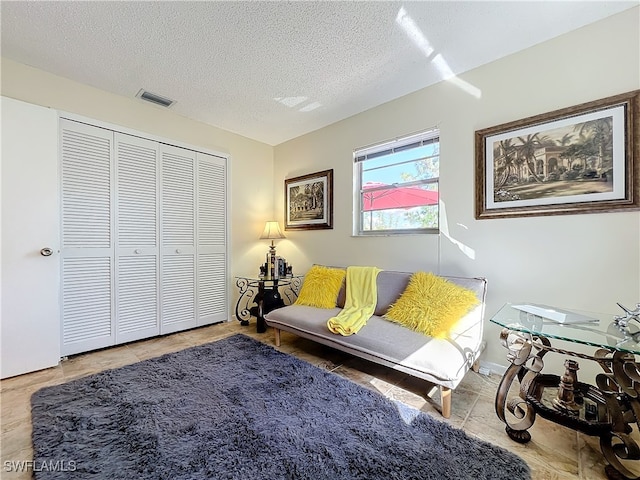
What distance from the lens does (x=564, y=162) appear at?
6.25 feet

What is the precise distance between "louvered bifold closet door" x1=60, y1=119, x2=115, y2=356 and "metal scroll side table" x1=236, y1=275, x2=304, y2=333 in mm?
1424

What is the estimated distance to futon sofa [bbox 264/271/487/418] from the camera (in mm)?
1673

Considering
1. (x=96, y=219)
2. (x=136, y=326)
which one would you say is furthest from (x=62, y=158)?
(x=136, y=326)

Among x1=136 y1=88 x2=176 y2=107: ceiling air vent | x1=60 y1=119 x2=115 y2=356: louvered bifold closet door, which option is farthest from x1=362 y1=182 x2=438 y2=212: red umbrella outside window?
x1=60 y1=119 x2=115 y2=356: louvered bifold closet door

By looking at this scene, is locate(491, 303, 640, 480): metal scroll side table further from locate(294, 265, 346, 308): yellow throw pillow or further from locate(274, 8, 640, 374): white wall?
locate(294, 265, 346, 308): yellow throw pillow

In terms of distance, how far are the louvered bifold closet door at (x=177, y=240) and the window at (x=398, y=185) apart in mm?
1979

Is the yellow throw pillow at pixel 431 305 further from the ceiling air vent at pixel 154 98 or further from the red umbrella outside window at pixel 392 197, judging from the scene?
the ceiling air vent at pixel 154 98

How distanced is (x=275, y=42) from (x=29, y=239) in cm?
249

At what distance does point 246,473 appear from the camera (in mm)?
1235

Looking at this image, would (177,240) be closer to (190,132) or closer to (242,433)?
(190,132)

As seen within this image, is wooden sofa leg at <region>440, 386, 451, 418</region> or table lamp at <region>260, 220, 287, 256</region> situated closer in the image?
wooden sofa leg at <region>440, 386, 451, 418</region>

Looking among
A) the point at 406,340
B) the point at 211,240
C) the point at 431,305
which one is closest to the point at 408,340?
the point at 406,340

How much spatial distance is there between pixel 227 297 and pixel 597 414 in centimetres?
346

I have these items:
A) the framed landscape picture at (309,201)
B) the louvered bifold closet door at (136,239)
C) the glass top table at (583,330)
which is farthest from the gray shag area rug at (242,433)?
the framed landscape picture at (309,201)
